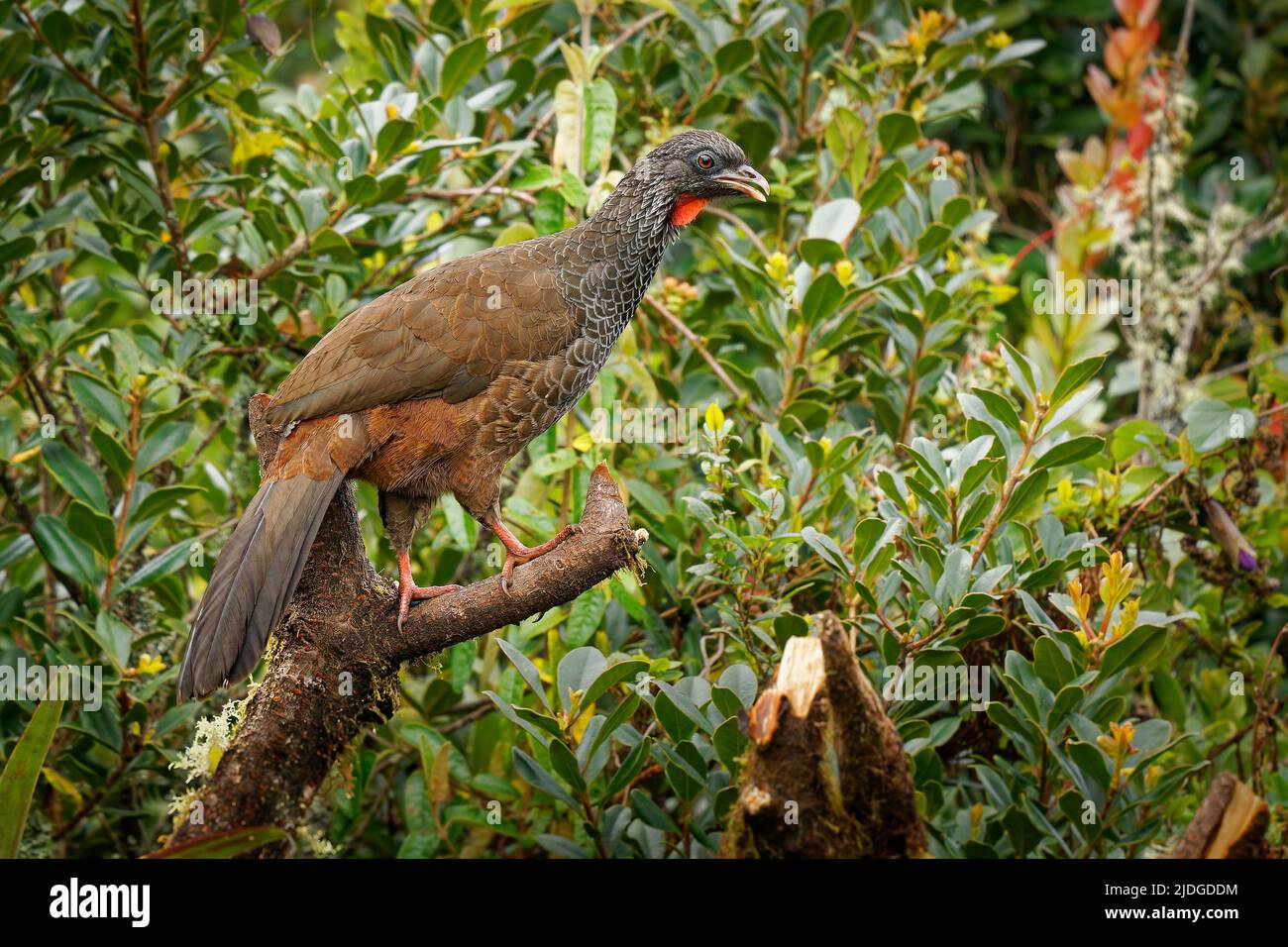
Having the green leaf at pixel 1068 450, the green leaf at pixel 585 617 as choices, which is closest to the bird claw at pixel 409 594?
the green leaf at pixel 585 617

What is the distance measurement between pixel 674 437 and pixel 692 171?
867 millimetres

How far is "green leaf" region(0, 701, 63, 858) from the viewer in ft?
9.83

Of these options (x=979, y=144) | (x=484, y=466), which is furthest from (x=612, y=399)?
(x=979, y=144)

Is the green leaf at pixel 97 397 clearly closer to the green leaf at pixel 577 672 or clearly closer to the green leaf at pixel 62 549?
the green leaf at pixel 62 549

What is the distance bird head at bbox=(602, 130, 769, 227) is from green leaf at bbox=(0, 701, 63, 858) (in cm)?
216

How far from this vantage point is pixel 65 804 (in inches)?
167

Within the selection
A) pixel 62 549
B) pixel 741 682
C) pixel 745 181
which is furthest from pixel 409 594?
pixel 745 181

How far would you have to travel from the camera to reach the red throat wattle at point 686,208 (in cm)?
387

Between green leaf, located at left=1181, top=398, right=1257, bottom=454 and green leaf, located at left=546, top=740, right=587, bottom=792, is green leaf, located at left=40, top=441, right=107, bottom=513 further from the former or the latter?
green leaf, located at left=1181, top=398, right=1257, bottom=454

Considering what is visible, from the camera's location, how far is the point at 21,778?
3.01 meters

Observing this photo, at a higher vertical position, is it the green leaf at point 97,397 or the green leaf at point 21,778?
the green leaf at point 97,397

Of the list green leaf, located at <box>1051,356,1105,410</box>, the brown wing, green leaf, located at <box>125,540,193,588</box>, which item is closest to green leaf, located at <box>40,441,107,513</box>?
green leaf, located at <box>125,540,193,588</box>

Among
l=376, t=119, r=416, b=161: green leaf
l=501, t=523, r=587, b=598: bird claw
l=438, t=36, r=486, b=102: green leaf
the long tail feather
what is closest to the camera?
the long tail feather

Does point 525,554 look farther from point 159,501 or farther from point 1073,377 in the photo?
point 1073,377
